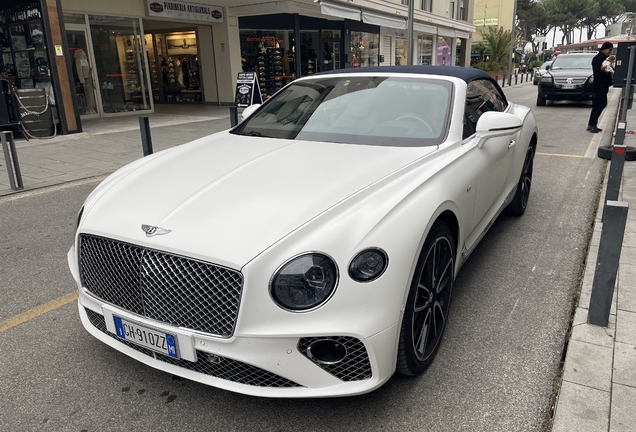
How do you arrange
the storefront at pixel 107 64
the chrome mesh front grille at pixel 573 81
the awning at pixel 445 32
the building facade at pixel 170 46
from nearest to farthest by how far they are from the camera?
the building facade at pixel 170 46
the storefront at pixel 107 64
the chrome mesh front grille at pixel 573 81
the awning at pixel 445 32

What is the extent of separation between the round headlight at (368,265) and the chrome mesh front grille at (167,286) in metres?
0.48

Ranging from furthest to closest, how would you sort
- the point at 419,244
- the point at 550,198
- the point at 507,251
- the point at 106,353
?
the point at 550,198 → the point at 507,251 → the point at 106,353 → the point at 419,244

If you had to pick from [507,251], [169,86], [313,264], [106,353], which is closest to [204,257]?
[313,264]

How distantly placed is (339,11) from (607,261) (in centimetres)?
1741

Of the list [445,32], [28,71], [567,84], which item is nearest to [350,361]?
[28,71]

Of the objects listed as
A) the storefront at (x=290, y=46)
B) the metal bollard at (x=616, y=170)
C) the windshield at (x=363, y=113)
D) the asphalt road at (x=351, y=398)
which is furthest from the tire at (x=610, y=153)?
the storefront at (x=290, y=46)

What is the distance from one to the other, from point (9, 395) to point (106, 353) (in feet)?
1.65

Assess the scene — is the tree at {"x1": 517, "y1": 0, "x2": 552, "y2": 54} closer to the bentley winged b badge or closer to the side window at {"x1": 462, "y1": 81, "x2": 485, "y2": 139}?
the side window at {"x1": 462, "y1": 81, "x2": 485, "y2": 139}

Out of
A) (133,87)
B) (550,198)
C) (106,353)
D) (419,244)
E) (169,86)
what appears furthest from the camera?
(169,86)

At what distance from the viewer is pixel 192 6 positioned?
16.8m

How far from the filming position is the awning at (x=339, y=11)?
17500 mm

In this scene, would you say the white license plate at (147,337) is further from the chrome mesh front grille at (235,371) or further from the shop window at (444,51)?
the shop window at (444,51)

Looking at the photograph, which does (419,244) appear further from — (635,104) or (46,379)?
(635,104)

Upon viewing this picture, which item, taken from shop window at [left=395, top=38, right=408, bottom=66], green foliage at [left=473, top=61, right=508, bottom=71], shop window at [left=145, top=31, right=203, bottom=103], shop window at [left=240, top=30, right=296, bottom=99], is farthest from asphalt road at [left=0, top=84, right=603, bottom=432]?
green foliage at [left=473, top=61, right=508, bottom=71]
